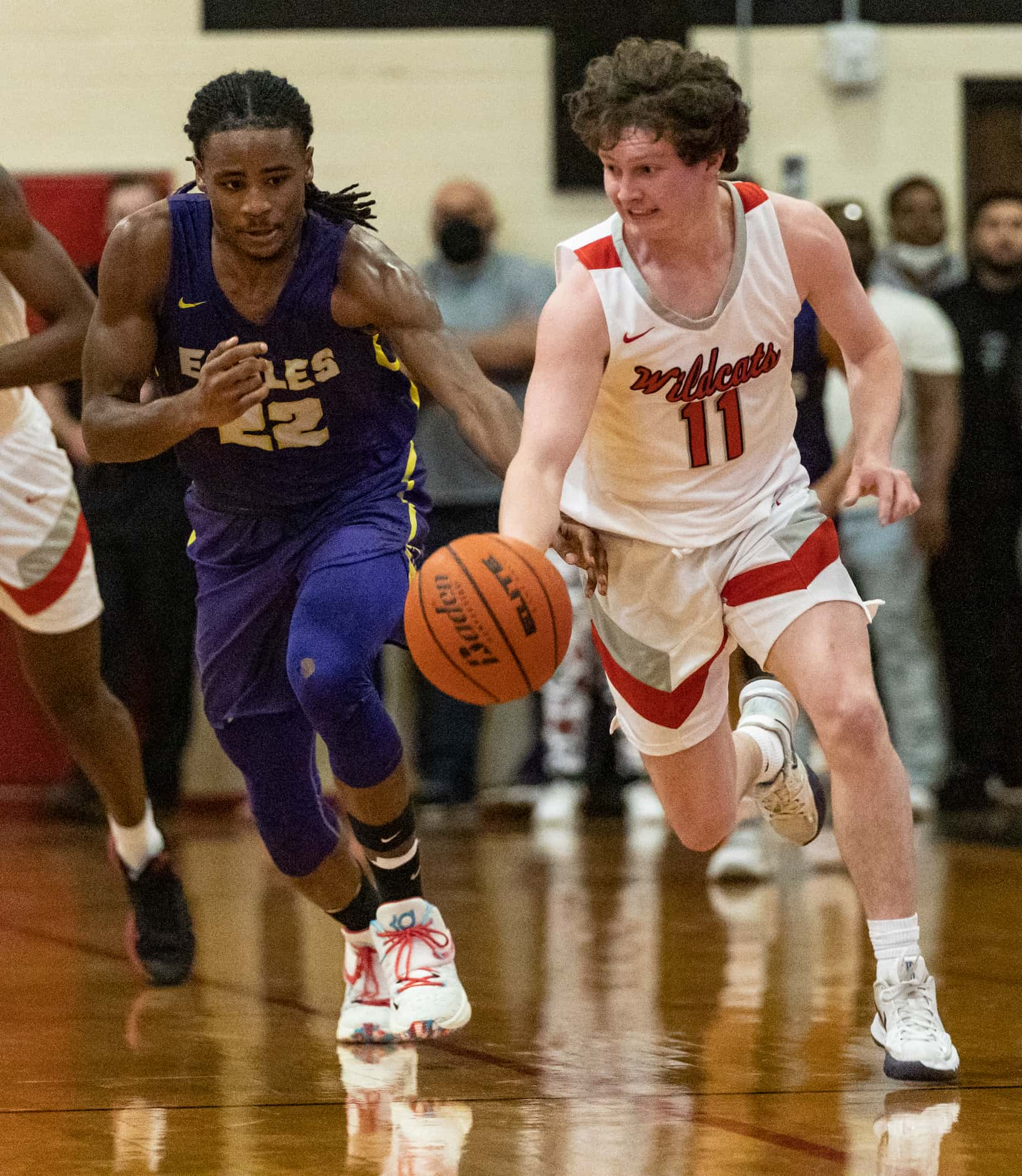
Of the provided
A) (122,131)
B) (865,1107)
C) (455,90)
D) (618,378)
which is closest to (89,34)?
(122,131)

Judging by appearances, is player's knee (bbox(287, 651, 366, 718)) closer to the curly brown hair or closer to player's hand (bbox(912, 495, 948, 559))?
the curly brown hair

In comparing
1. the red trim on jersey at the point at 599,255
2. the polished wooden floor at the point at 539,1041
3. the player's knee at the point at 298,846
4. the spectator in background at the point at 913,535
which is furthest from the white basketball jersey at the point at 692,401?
the spectator in background at the point at 913,535

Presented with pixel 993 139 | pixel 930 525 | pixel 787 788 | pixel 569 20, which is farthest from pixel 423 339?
pixel 993 139

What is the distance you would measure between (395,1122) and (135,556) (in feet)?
14.4

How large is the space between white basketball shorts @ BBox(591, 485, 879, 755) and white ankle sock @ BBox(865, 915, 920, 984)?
49 cm

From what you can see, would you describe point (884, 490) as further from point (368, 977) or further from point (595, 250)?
point (368, 977)

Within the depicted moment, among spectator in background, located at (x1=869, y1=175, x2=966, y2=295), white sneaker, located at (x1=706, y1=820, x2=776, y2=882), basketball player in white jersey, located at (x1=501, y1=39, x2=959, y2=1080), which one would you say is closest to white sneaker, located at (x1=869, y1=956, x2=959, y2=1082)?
basketball player in white jersey, located at (x1=501, y1=39, x2=959, y2=1080)

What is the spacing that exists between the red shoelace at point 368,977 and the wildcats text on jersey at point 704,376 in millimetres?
1254

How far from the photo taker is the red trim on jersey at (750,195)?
3.58m

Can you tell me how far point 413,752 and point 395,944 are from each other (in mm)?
4122

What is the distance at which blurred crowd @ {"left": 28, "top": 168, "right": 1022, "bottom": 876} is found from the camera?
7.05m

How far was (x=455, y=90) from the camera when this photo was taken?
8117 mm

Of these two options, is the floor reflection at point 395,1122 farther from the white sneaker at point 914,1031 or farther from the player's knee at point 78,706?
the player's knee at point 78,706

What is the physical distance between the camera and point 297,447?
12.4 ft
